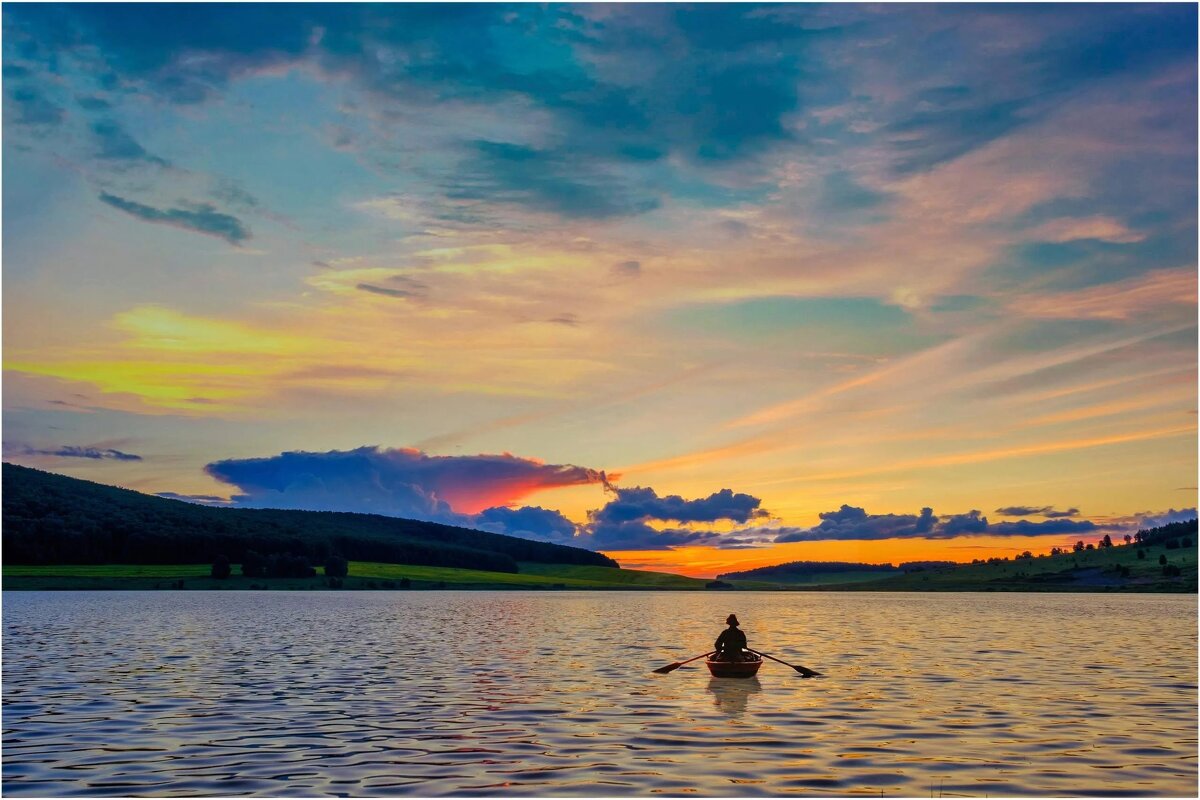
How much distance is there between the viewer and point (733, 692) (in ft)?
166

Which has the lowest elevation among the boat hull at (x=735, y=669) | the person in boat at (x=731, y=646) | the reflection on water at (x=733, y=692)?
the reflection on water at (x=733, y=692)

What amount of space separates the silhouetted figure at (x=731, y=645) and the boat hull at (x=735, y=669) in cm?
49

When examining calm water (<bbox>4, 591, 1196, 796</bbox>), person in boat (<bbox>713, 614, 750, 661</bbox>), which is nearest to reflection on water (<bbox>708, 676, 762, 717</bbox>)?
calm water (<bbox>4, 591, 1196, 796</bbox>)

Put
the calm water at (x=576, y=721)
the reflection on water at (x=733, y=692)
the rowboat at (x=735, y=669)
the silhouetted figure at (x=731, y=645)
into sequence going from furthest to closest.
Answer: the silhouetted figure at (x=731, y=645) < the rowboat at (x=735, y=669) < the reflection on water at (x=733, y=692) < the calm water at (x=576, y=721)

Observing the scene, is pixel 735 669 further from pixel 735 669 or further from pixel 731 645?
pixel 731 645

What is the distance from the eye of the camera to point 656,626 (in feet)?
397

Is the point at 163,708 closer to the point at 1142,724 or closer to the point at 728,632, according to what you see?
the point at 728,632

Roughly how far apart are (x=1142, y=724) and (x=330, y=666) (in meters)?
41.4

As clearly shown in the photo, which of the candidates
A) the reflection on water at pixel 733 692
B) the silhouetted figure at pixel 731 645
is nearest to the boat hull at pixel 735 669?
the reflection on water at pixel 733 692

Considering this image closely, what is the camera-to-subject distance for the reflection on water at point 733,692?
44.8m

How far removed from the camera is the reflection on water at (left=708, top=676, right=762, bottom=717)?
147 feet

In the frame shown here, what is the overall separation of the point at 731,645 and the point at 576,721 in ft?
61.6

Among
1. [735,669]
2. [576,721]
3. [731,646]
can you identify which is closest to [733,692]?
[735,669]

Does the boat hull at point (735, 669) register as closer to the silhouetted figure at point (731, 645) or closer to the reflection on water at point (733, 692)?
the reflection on water at point (733, 692)
